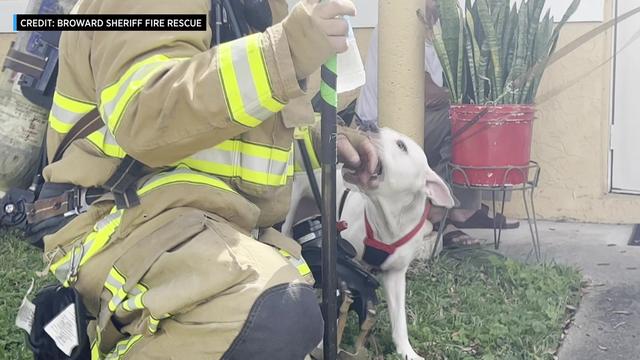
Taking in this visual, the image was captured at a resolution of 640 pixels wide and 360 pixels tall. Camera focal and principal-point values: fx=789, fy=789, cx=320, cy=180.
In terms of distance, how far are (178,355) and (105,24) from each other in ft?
2.73

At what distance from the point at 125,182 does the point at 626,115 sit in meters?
3.74

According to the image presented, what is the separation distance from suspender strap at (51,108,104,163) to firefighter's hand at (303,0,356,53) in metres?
0.73

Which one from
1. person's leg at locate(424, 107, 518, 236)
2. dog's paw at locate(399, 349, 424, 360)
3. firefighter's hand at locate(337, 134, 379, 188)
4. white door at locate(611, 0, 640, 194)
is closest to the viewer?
firefighter's hand at locate(337, 134, 379, 188)

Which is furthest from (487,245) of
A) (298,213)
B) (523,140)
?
(298,213)

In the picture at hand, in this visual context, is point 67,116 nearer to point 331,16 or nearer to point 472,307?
point 331,16

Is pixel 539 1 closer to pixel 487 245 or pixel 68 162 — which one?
pixel 487 245

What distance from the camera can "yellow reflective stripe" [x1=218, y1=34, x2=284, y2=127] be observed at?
1800 millimetres

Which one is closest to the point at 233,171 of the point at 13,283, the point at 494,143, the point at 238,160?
the point at 238,160

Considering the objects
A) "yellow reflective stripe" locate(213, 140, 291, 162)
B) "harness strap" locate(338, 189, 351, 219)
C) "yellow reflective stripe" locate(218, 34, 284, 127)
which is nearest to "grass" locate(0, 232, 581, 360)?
"harness strap" locate(338, 189, 351, 219)

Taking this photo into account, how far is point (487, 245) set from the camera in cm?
455

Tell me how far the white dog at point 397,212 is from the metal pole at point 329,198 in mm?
628

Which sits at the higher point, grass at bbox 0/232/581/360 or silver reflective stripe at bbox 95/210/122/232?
silver reflective stripe at bbox 95/210/122/232

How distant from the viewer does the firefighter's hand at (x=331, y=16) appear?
182 centimetres

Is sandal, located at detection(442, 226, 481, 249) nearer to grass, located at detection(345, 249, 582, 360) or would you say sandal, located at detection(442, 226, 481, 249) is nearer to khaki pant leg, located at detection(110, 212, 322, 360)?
A: grass, located at detection(345, 249, 582, 360)
